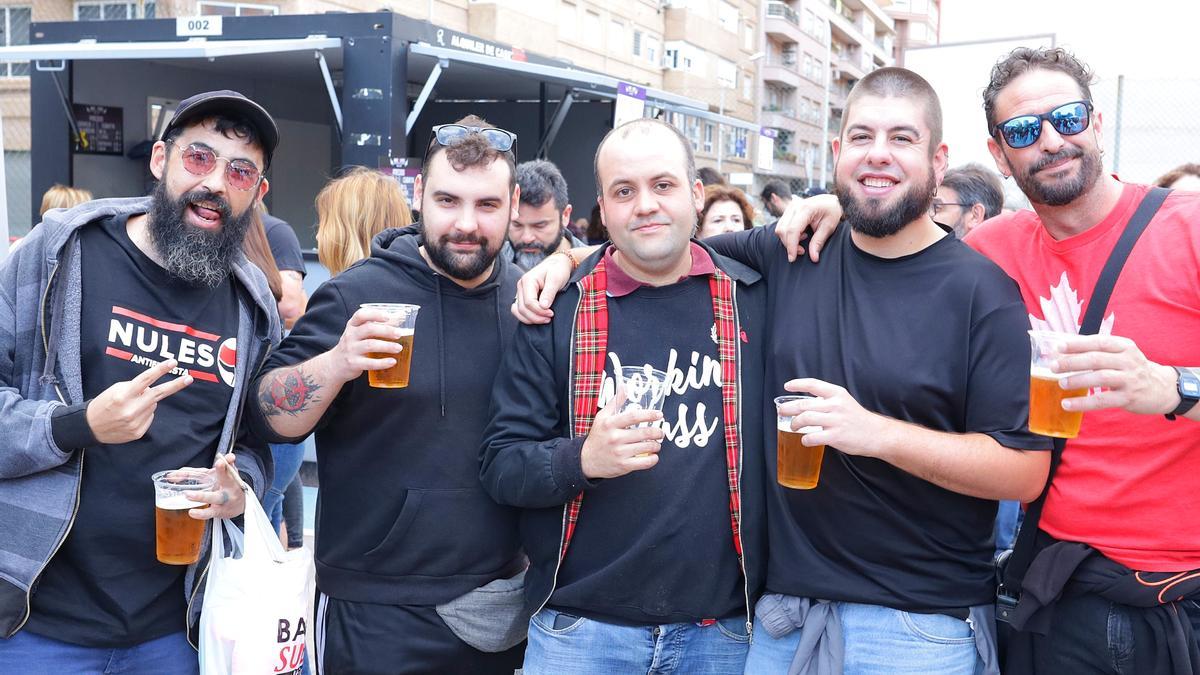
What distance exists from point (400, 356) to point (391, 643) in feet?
2.75

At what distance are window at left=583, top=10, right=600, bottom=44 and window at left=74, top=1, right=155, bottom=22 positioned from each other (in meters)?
14.7

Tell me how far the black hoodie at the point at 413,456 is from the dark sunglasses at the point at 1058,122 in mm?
1584

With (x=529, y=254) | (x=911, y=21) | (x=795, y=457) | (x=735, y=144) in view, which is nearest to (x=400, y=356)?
(x=795, y=457)

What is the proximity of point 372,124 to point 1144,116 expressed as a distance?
7.84m

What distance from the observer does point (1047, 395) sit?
87.4 inches

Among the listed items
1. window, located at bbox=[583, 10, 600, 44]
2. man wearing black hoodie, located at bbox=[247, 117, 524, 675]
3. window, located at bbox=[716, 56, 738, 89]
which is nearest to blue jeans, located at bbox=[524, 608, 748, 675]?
man wearing black hoodie, located at bbox=[247, 117, 524, 675]

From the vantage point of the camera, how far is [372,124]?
9.63 metres

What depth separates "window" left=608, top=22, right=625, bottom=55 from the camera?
34188 millimetres

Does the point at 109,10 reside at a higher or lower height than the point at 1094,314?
higher

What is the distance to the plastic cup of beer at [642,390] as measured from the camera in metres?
2.36

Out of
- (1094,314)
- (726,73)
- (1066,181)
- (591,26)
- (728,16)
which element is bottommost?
(1094,314)

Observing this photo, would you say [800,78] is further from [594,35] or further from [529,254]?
[529,254]

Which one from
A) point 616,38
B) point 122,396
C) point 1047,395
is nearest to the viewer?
point 1047,395

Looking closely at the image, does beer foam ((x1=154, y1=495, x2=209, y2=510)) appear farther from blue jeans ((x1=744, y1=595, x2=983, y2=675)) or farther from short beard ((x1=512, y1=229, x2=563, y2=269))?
short beard ((x1=512, y1=229, x2=563, y2=269))
